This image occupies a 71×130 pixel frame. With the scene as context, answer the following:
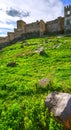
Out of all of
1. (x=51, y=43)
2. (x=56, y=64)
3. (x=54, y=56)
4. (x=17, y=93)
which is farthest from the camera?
(x=51, y=43)

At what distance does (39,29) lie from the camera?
7025 centimetres

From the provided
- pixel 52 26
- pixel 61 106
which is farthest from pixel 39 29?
pixel 61 106

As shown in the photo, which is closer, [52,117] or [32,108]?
[52,117]

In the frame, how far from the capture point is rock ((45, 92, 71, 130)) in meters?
18.2

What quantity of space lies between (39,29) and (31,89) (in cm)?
4711

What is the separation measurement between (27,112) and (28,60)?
66.5 feet

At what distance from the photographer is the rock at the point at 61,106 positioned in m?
18.2

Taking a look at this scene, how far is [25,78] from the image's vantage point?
29.2 meters

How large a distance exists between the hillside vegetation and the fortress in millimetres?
28727

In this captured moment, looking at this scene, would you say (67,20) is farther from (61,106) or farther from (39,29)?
(61,106)

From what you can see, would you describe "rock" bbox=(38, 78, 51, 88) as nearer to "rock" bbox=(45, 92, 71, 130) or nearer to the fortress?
"rock" bbox=(45, 92, 71, 130)

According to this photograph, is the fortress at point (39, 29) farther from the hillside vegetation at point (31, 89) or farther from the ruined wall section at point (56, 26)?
the hillside vegetation at point (31, 89)

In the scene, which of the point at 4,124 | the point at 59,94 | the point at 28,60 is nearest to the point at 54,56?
the point at 28,60

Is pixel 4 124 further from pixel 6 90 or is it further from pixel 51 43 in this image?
pixel 51 43
